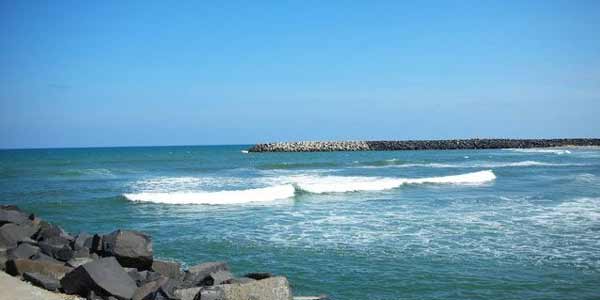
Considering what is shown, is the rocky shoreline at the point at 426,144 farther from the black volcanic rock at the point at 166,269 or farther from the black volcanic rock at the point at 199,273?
the black volcanic rock at the point at 199,273

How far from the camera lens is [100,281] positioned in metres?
6.42

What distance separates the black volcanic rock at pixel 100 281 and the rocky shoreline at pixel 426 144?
2933 inches

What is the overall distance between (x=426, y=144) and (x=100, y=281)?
258 ft

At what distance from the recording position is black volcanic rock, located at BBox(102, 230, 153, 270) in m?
7.93

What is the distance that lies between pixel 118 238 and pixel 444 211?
10.4 metres

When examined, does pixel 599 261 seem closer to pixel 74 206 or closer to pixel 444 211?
pixel 444 211

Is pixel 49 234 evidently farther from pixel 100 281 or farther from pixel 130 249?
pixel 100 281

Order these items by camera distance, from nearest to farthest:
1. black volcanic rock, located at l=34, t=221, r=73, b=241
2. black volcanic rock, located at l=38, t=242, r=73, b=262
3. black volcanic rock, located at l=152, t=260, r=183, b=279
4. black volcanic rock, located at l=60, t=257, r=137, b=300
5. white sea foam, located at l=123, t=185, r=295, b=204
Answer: black volcanic rock, located at l=60, t=257, r=137, b=300 < black volcanic rock, located at l=152, t=260, r=183, b=279 < black volcanic rock, located at l=38, t=242, r=73, b=262 < black volcanic rock, located at l=34, t=221, r=73, b=241 < white sea foam, located at l=123, t=185, r=295, b=204

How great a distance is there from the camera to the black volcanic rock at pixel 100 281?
6.38m

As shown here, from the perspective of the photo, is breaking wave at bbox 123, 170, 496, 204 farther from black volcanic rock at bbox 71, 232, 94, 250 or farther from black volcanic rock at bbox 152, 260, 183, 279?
black volcanic rock at bbox 152, 260, 183, 279

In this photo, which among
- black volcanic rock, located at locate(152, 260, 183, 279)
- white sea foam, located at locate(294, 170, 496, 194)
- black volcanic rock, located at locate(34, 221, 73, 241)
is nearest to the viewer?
black volcanic rock, located at locate(152, 260, 183, 279)

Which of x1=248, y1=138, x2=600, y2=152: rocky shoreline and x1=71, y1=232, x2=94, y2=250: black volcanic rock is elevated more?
x1=248, y1=138, x2=600, y2=152: rocky shoreline

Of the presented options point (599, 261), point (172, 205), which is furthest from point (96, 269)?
point (172, 205)

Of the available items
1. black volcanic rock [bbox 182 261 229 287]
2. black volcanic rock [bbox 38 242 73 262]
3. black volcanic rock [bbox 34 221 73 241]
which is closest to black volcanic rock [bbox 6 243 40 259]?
black volcanic rock [bbox 38 242 73 262]
